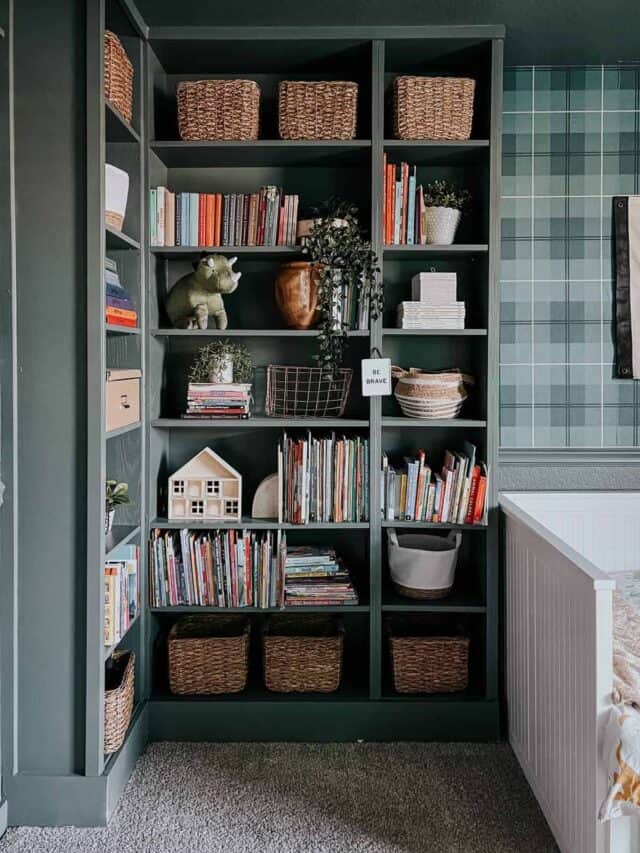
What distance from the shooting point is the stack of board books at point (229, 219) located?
3004 mm

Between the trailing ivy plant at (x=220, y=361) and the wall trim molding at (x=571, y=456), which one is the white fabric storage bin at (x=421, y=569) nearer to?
the wall trim molding at (x=571, y=456)

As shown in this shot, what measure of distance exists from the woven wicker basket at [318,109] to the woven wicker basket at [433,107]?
0.17 meters

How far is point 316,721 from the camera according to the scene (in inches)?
118

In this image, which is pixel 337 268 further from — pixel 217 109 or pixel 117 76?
pixel 117 76

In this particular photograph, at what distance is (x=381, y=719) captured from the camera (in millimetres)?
2990

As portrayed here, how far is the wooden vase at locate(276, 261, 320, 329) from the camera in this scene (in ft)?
9.73

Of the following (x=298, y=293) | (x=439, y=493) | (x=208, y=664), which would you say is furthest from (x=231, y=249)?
(x=208, y=664)

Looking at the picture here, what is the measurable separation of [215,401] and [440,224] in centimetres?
103

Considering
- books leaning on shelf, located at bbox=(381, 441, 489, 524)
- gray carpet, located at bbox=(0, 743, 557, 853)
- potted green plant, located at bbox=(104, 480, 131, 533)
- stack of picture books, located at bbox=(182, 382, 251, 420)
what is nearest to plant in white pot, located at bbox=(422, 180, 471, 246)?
books leaning on shelf, located at bbox=(381, 441, 489, 524)

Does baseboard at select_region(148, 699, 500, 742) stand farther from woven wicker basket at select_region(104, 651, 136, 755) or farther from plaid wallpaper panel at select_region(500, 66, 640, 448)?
plaid wallpaper panel at select_region(500, 66, 640, 448)

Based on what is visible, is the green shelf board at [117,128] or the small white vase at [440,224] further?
the small white vase at [440,224]

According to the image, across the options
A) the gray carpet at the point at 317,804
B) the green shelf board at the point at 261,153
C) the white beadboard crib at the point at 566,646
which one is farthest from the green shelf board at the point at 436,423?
→ the gray carpet at the point at 317,804

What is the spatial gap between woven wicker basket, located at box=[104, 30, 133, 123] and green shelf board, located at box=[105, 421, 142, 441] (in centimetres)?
99

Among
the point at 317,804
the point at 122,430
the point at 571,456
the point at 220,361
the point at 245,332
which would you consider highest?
the point at 245,332
